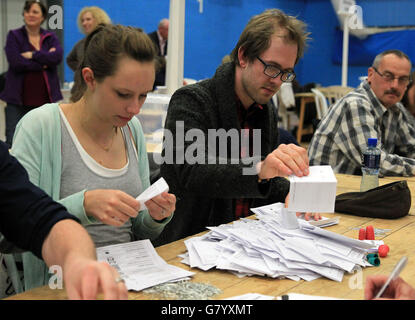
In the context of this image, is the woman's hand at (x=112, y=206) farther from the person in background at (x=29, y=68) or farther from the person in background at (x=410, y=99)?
the person in background at (x=29, y=68)

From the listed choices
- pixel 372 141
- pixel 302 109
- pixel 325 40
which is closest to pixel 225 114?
pixel 372 141

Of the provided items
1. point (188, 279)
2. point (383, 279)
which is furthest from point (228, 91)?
point (383, 279)

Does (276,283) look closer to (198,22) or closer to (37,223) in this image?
(37,223)

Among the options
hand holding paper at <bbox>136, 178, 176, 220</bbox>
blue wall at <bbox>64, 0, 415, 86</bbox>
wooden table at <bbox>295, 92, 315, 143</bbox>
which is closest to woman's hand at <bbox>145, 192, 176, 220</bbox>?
hand holding paper at <bbox>136, 178, 176, 220</bbox>

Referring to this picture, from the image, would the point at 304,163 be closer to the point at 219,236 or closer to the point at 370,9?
the point at 219,236

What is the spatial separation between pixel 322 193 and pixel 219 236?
376 millimetres

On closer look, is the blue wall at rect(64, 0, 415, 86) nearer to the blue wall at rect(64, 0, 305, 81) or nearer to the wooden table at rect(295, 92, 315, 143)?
the blue wall at rect(64, 0, 305, 81)

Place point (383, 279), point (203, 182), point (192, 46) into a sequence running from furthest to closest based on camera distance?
point (192, 46), point (203, 182), point (383, 279)

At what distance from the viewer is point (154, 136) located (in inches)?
146

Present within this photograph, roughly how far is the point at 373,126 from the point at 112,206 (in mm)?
2162

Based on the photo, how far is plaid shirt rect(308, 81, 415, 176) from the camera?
3102 mm

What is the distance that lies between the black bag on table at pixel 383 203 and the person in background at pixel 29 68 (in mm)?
3711

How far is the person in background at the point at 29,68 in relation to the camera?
16.4 feet
